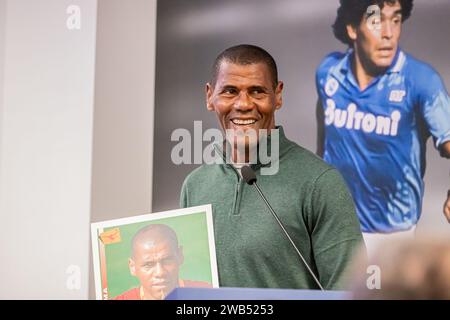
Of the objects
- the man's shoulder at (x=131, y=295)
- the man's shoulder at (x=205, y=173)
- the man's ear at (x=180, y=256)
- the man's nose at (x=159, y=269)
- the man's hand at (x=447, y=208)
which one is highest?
the man's shoulder at (x=205, y=173)

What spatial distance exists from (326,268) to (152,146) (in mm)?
1558

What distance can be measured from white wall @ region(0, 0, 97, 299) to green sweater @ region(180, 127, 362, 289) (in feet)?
4.02

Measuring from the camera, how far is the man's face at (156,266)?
1597 mm

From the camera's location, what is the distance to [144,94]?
123 inches

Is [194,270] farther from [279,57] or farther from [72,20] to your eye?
[72,20]

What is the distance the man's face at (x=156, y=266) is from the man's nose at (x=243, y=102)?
0.46 metres

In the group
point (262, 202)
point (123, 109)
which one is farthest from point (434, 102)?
point (123, 109)

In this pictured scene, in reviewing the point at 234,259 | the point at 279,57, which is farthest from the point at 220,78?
the point at 279,57

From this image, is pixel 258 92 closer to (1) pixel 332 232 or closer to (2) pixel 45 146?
(1) pixel 332 232

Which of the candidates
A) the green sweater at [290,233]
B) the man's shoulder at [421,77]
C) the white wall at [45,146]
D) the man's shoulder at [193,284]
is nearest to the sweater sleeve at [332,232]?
the green sweater at [290,233]

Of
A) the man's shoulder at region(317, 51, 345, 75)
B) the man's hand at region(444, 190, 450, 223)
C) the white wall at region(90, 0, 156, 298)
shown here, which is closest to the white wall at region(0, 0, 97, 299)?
Result: the white wall at region(90, 0, 156, 298)

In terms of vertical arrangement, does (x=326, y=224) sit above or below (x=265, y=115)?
below

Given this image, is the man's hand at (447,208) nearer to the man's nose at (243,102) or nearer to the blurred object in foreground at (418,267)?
the man's nose at (243,102)

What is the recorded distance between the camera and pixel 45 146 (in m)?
2.94
